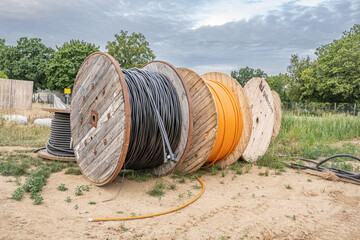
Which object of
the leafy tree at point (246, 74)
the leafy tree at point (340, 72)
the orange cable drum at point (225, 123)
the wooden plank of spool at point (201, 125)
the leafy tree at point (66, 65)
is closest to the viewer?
the wooden plank of spool at point (201, 125)

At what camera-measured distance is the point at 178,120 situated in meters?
4.69

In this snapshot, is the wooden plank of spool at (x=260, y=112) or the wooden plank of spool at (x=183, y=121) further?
the wooden plank of spool at (x=260, y=112)

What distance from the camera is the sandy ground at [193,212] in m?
3.04

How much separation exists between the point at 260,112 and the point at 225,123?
73.5 inches

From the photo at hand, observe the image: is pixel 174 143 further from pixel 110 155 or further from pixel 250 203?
pixel 250 203

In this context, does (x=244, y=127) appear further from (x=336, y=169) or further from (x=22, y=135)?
(x=22, y=135)

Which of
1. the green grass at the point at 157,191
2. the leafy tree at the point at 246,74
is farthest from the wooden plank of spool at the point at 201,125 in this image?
the leafy tree at the point at 246,74

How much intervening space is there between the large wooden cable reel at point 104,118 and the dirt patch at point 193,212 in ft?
1.07

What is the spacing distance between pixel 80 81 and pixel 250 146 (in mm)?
3786

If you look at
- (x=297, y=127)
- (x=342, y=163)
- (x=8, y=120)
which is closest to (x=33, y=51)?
(x=8, y=120)

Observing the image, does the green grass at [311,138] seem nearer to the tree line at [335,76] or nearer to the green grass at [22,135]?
the green grass at [22,135]

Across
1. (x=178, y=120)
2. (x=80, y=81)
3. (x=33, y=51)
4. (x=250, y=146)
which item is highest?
(x=33, y=51)

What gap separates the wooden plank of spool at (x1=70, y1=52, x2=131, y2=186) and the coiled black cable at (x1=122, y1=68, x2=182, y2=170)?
0.89ft

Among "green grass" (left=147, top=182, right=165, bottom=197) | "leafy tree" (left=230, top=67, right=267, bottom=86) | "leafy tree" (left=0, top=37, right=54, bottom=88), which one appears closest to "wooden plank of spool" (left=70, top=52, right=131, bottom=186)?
"green grass" (left=147, top=182, right=165, bottom=197)
